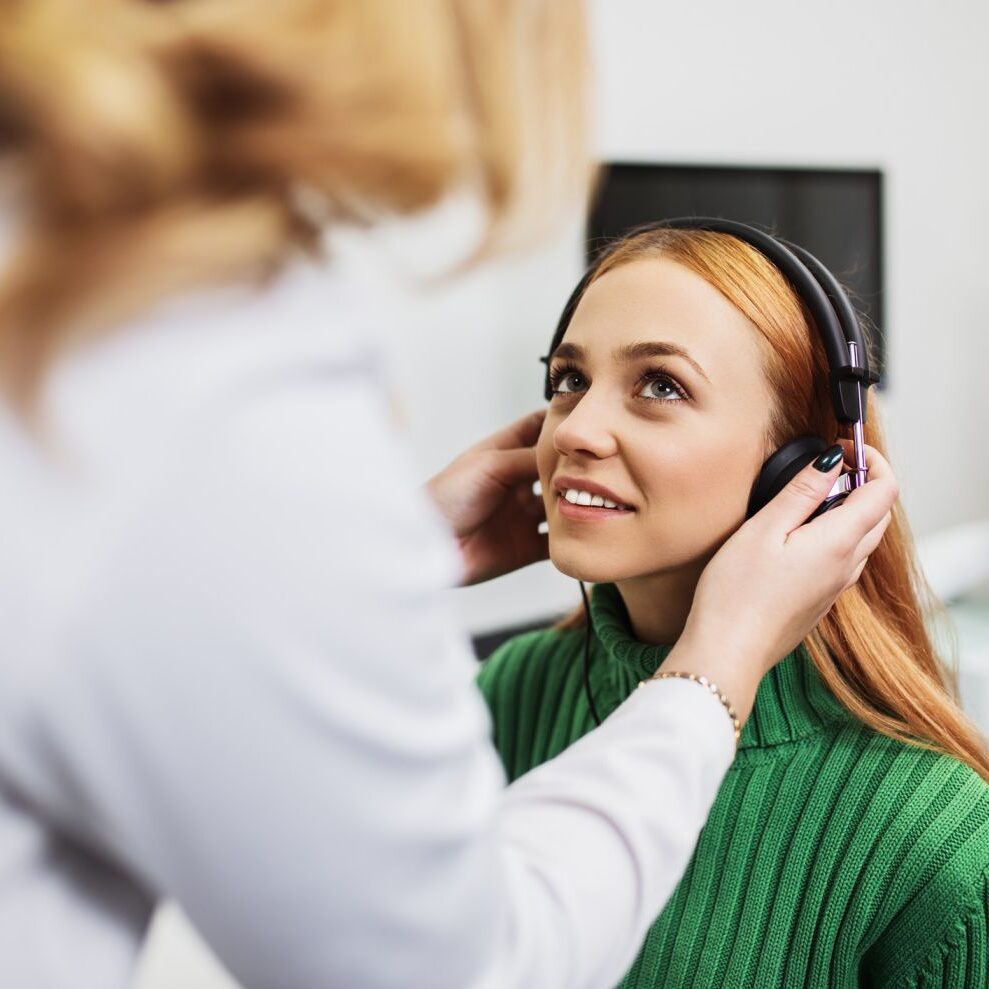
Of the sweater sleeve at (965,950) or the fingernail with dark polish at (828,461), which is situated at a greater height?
the fingernail with dark polish at (828,461)

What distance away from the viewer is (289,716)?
406mm

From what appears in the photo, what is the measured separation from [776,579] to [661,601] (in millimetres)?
379

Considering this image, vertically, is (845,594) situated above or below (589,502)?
below

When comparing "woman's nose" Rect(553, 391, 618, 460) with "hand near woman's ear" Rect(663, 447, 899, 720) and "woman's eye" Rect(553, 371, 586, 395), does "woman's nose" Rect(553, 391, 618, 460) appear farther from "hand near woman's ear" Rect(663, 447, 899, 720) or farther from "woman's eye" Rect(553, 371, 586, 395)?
"hand near woman's ear" Rect(663, 447, 899, 720)

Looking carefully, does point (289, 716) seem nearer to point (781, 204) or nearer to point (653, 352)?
point (653, 352)

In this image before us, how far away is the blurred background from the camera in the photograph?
288 centimetres

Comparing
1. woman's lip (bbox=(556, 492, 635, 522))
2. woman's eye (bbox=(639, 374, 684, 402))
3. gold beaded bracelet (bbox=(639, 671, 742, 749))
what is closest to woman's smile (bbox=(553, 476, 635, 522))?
woman's lip (bbox=(556, 492, 635, 522))

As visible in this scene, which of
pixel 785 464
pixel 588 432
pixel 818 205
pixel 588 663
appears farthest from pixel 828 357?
pixel 818 205

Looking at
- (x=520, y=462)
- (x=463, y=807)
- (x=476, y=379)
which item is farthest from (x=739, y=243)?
(x=476, y=379)

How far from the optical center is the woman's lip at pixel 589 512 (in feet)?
3.44

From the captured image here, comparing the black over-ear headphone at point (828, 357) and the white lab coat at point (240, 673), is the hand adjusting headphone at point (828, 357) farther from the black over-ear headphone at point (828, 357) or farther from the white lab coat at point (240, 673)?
the white lab coat at point (240, 673)

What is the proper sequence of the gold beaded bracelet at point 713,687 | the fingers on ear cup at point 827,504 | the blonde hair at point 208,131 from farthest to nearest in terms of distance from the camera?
the fingers on ear cup at point 827,504, the gold beaded bracelet at point 713,687, the blonde hair at point 208,131

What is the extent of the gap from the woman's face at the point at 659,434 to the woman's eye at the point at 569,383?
0.05m

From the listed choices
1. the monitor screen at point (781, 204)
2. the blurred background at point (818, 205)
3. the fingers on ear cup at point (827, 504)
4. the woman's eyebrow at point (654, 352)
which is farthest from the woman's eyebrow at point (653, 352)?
the monitor screen at point (781, 204)
